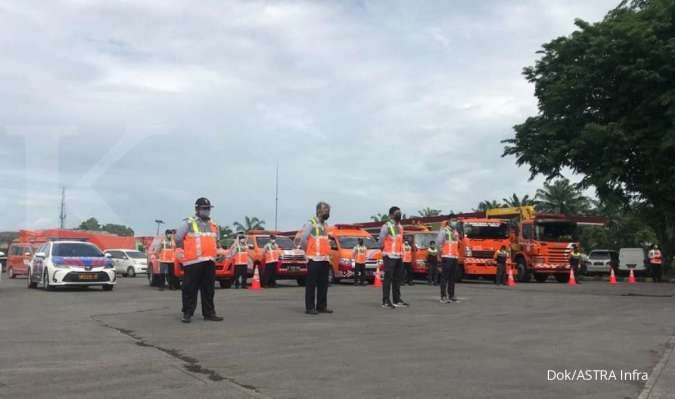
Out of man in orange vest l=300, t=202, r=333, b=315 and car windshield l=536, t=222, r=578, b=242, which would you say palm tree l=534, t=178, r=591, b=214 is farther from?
man in orange vest l=300, t=202, r=333, b=315

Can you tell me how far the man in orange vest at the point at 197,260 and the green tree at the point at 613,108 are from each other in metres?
17.3

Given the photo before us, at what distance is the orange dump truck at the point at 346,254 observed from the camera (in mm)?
26031

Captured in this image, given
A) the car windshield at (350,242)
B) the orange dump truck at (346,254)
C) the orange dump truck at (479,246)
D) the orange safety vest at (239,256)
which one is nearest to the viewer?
the orange safety vest at (239,256)

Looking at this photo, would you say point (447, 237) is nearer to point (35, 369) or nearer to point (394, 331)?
point (394, 331)

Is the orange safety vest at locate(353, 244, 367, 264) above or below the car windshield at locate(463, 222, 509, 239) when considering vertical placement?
below

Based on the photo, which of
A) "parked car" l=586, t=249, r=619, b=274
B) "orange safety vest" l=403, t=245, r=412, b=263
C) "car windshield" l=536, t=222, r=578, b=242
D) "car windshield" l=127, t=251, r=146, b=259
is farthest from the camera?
"parked car" l=586, t=249, r=619, b=274

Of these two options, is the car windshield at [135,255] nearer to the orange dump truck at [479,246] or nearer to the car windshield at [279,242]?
the car windshield at [279,242]

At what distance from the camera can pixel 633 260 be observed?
41.3 meters

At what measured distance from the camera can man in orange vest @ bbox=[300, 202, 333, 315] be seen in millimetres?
13244

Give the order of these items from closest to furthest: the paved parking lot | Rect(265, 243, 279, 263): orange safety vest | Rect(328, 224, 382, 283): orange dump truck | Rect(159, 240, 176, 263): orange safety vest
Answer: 1. the paved parking lot
2. Rect(159, 240, 176, 263): orange safety vest
3. Rect(265, 243, 279, 263): orange safety vest
4. Rect(328, 224, 382, 283): orange dump truck

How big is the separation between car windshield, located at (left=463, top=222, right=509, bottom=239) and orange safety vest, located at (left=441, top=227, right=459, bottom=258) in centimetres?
1238

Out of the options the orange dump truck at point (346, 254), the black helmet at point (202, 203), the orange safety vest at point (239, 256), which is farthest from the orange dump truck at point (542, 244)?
the black helmet at point (202, 203)

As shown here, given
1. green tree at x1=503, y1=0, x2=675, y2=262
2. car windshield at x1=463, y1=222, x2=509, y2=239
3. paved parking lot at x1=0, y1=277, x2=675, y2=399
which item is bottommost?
paved parking lot at x1=0, y1=277, x2=675, y2=399

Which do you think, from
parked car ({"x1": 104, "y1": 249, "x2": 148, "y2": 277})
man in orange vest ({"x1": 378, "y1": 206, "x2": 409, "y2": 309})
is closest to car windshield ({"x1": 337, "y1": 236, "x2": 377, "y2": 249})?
man in orange vest ({"x1": 378, "y1": 206, "x2": 409, "y2": 309})
